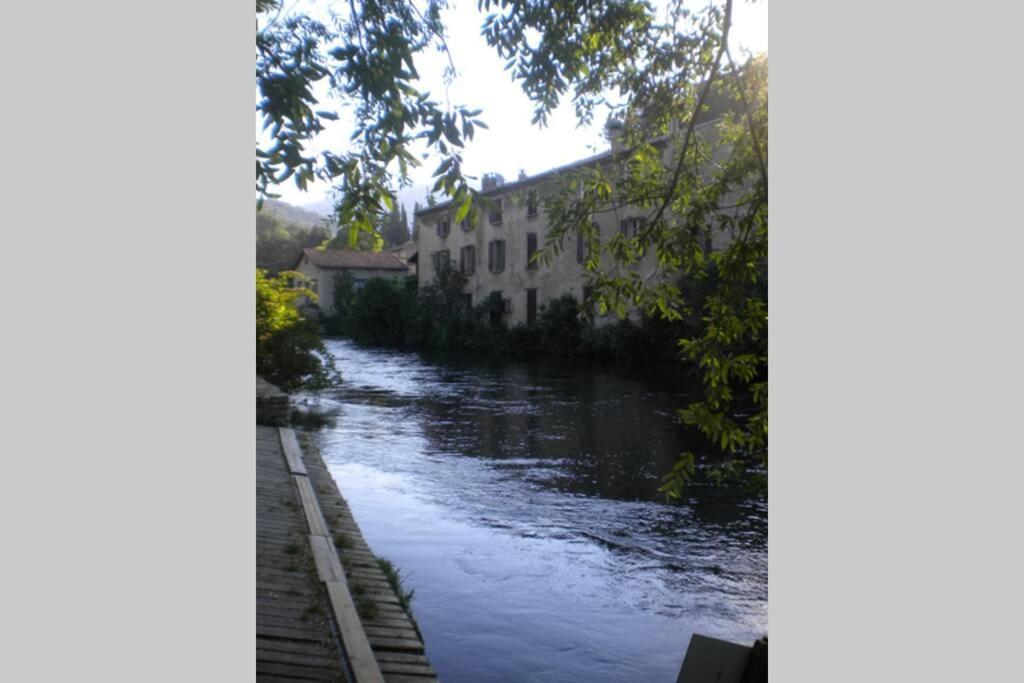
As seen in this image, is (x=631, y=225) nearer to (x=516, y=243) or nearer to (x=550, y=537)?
(x=550, y=537)

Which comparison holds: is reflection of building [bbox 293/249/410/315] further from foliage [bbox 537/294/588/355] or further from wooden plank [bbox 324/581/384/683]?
wooden plank [bbox 324/581/384/683]

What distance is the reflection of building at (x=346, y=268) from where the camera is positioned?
7589 mm

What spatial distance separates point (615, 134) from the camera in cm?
395

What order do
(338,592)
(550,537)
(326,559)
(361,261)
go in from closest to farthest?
(338,592)
(326,559)
(550,537)
(361,261)

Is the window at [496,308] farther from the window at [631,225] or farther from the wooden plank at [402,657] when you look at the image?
the wooden plank at [402,657]

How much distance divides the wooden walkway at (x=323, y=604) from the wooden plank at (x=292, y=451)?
762 mm

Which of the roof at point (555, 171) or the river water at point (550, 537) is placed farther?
the river water at point (550, 537)

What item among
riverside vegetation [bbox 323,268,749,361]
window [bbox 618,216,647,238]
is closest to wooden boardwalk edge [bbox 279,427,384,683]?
window [bbox 618,216,647,238]

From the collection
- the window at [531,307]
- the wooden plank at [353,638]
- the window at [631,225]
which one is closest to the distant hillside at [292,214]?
the window at [631,225]

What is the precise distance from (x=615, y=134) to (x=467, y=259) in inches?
303

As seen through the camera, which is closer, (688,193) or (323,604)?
(688,193)

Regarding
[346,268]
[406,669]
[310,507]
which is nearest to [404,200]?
[406,669]
